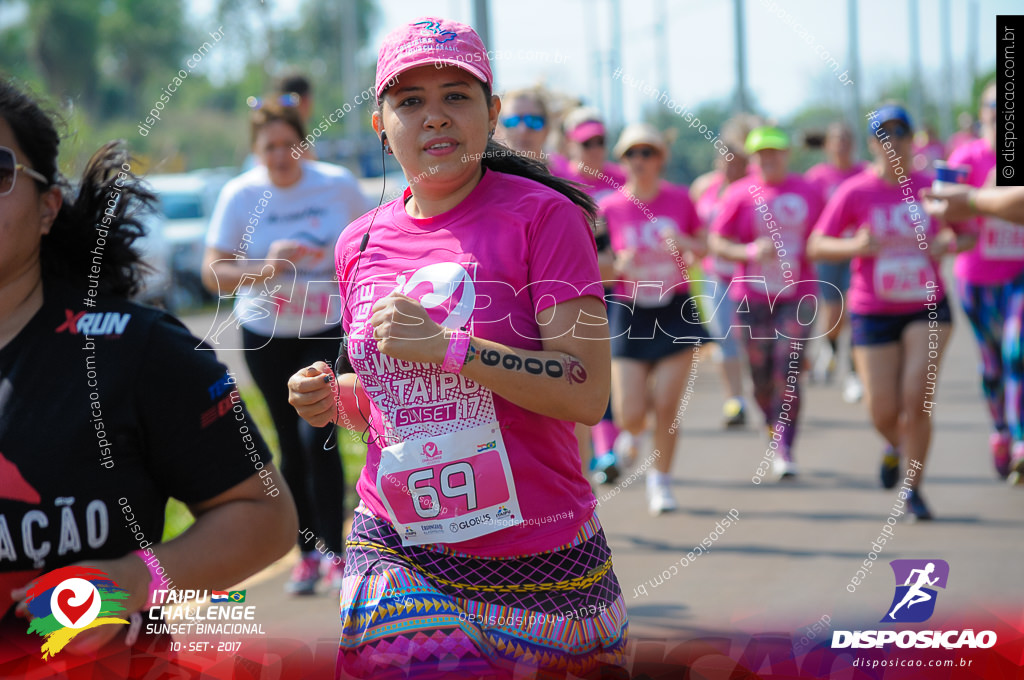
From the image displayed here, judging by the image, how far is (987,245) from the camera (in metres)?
7.01

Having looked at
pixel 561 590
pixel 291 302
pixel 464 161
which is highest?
pixel 464 161

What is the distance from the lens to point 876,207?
652 centimetres

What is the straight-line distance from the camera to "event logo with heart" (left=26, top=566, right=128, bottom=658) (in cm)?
207

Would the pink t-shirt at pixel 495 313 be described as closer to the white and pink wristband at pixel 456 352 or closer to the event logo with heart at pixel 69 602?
the white and pink wristband at pixel 456 352

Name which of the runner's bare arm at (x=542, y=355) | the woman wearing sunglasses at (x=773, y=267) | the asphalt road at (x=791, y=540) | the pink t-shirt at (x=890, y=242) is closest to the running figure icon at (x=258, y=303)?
the asphalt road at (x=791, y=540)

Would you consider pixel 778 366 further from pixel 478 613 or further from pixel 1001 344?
pixel 478 613

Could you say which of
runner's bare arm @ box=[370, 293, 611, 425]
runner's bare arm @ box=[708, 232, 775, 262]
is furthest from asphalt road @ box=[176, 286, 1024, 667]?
runner's bare arm @ box=[708, 232, 775, 262]

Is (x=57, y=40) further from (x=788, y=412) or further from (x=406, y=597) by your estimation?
(x=406, y=597)

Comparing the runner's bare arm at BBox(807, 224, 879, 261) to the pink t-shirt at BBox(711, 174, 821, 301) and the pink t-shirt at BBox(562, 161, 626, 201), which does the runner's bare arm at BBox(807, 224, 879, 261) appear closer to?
the pink t-shirt at BBox(711, 174, 821, 301)

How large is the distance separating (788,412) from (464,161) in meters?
5.79

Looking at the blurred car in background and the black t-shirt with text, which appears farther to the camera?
the blurred car in background

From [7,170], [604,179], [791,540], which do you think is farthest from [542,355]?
[604,179]

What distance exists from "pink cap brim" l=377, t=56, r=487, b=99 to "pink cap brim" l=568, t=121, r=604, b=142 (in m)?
4.66

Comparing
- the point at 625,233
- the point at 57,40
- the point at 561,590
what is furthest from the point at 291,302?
the point at 57,40
